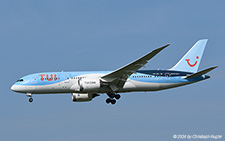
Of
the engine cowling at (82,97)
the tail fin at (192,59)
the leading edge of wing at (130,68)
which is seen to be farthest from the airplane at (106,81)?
the engine cowling at (82,97)

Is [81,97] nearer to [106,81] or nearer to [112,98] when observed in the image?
[112,98]

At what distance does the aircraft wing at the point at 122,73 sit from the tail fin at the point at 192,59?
7.00 metres

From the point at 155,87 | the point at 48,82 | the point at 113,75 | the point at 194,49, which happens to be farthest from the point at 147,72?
the point at 48,82

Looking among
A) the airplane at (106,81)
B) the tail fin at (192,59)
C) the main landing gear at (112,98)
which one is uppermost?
the tail fin at (192,59)

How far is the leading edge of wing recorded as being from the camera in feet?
122

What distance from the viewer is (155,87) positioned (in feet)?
143

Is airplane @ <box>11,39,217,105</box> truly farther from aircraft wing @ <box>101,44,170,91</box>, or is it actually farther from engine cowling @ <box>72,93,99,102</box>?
engine cowling @ <box>72,93,99,102</box>

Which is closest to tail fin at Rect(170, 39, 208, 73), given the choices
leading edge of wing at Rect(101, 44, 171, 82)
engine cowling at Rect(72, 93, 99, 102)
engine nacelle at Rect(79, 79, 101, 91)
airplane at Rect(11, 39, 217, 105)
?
airplane at Rect(11, 39, 217, 105)

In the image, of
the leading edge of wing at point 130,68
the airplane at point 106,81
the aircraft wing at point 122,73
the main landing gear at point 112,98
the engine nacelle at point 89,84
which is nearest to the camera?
the leading edge of wing at point 130,68

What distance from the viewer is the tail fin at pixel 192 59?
46.1m

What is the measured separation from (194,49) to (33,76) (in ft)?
60.9

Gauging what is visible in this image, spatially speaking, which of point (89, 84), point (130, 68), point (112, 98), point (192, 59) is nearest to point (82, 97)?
point (112, 98)

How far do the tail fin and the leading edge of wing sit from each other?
734cm

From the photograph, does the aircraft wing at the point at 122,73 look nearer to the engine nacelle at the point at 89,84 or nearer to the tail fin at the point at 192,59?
the engine nacelle at the point at 89,84
